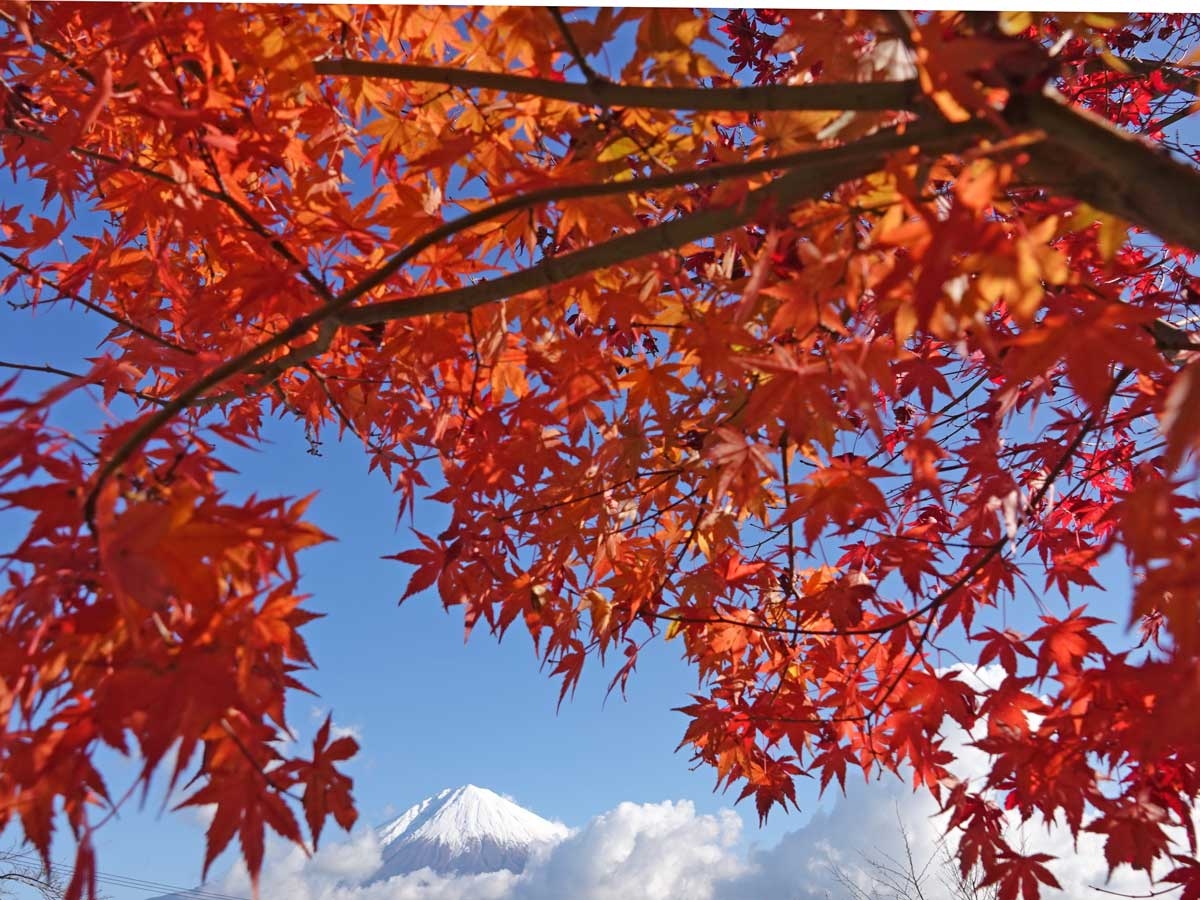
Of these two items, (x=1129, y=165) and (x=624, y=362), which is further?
(x=624, y=362)

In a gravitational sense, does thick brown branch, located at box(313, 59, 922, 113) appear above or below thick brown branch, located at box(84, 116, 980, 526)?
above

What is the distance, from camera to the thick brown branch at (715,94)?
35.2 inches

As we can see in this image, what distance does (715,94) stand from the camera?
37.7 inches

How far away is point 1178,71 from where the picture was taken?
255cm

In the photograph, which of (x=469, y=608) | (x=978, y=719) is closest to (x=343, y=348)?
(x=469, y=608)

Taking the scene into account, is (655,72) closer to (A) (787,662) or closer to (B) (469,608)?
(B) (469,608)

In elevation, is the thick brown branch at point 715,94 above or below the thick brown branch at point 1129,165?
above

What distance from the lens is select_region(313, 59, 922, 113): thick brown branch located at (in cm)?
89

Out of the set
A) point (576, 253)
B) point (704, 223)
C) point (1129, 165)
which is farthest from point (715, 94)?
point (1129, 165)

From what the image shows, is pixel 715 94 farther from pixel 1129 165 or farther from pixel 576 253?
pixel 1129 165

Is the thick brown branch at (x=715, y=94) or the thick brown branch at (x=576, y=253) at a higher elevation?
the thick brown branch at (x=715, y=94)

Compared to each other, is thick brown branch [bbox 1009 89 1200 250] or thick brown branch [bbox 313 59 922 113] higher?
thick brown branch [bbox 313 59 922 113]

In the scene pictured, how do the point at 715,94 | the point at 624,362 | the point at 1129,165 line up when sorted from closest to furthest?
the point at 1129,165
the point at 715,94
the point at 624,362

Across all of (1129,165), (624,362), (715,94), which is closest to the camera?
(1129,165)
